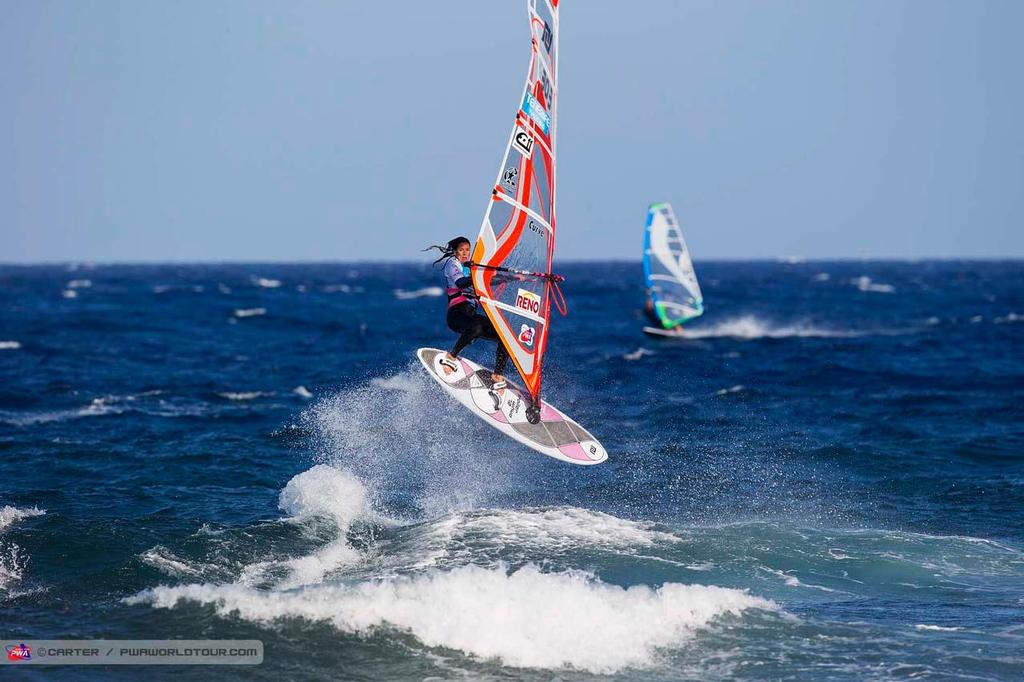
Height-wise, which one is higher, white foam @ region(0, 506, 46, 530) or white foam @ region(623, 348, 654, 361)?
white foam @ region(623, 348, 654, 361)

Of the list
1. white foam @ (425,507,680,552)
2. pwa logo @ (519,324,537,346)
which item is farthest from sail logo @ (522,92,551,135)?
white foam @ (425,507,680,552)

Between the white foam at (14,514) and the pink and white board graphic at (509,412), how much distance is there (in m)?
5.99

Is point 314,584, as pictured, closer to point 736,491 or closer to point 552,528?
point 552,528

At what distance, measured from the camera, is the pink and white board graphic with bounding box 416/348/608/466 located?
1477 cm

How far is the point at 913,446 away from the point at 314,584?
1395 centimetres

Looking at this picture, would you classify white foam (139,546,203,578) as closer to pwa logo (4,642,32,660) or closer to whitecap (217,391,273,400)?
pwa logo (4,642,32,660)

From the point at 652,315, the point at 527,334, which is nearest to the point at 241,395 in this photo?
the point at 527,334

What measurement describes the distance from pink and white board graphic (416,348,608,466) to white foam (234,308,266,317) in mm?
41638

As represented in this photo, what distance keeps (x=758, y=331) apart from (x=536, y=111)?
38.0 metres

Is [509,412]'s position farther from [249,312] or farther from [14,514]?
[249,312]

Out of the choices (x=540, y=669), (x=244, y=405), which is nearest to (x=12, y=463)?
(x=244, y=405)

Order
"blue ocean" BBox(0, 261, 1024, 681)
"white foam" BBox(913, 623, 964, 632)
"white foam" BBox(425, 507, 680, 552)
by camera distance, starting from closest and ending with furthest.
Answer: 1. "blue ocean" BBox(0, 261, 1024, 681)
2. "white foam" BBox(913, 623, 964, 632)
3. "white foam" BBox(425, 507, 680, 552)

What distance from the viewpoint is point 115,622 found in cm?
1159

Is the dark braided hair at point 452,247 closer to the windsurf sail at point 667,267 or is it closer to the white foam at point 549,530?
the white foam at point 549,530
